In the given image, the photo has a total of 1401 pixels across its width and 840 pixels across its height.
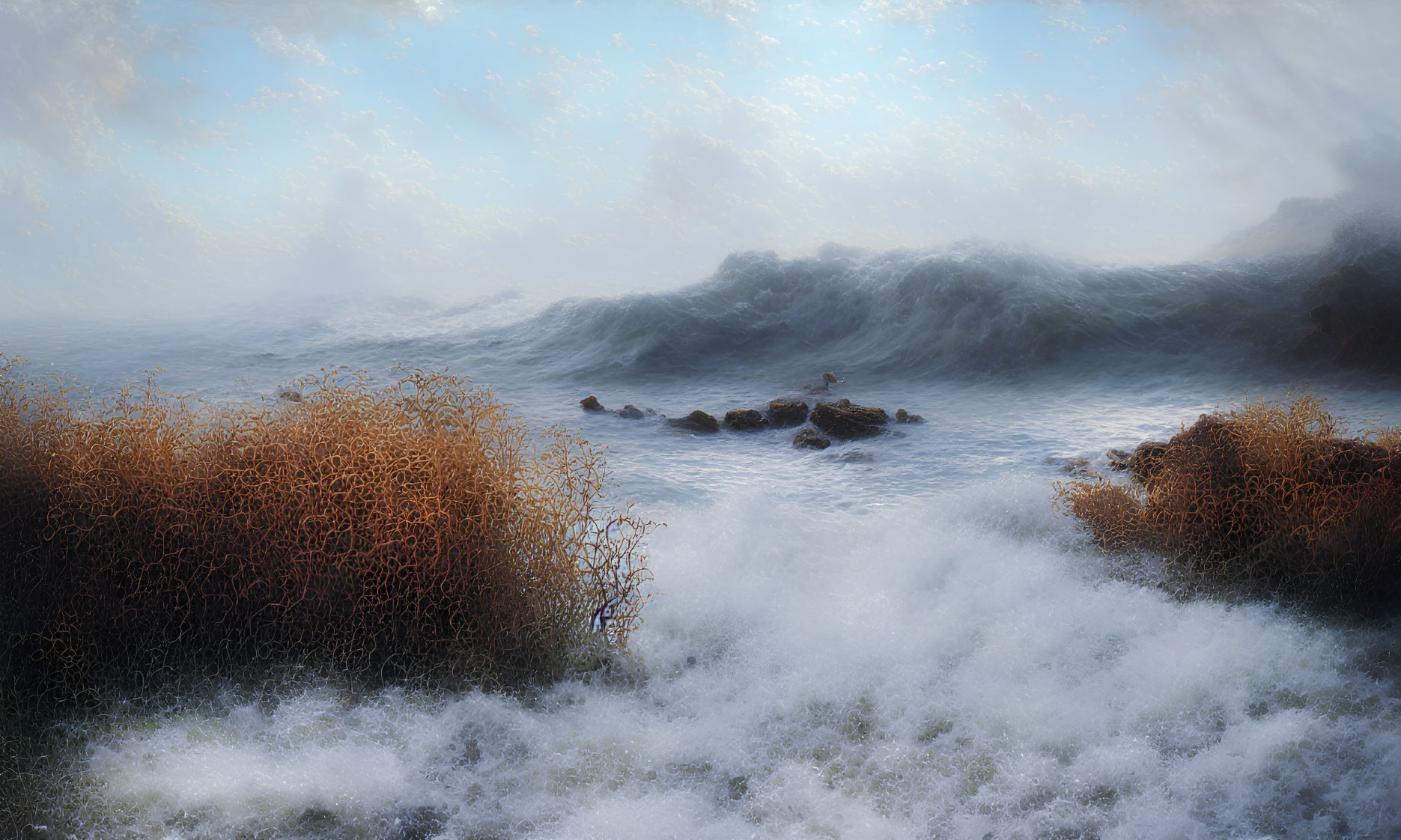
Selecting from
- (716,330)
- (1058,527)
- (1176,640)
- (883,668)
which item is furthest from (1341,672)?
(716,330)

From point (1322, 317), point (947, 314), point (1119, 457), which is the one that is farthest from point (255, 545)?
point (1322, 317)

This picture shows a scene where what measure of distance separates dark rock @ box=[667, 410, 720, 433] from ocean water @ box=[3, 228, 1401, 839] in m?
0.20

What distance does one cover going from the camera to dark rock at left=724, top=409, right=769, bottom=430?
8.52 meters

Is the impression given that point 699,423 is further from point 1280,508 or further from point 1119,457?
point 1280,508

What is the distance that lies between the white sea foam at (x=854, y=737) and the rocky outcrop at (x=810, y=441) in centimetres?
329

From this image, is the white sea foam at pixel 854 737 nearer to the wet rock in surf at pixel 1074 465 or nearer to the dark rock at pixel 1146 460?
the dark rock at pixel 1146 460

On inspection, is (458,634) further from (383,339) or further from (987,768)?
(383,339)

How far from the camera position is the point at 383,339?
9148mm

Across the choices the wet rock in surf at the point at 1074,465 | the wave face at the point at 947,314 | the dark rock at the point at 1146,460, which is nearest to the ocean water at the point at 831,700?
the wet rock in surf at the point at 1074,465

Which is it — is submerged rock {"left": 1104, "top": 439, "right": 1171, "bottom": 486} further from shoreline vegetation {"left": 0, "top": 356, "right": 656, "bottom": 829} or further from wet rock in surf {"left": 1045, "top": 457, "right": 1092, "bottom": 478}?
shoreline vegetation {"left": 0, "top": 356, "right": 656, "bottom": 829}

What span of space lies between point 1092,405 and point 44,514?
10059mm

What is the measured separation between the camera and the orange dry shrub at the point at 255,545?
11.4ft

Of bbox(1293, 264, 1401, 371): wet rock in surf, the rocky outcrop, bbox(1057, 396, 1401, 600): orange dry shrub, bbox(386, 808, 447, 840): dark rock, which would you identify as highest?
bbox(1293, 264, 1401, 371): wet rock in surf

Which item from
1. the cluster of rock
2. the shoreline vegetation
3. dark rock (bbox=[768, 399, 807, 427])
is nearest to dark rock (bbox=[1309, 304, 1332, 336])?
the cluster of rock
